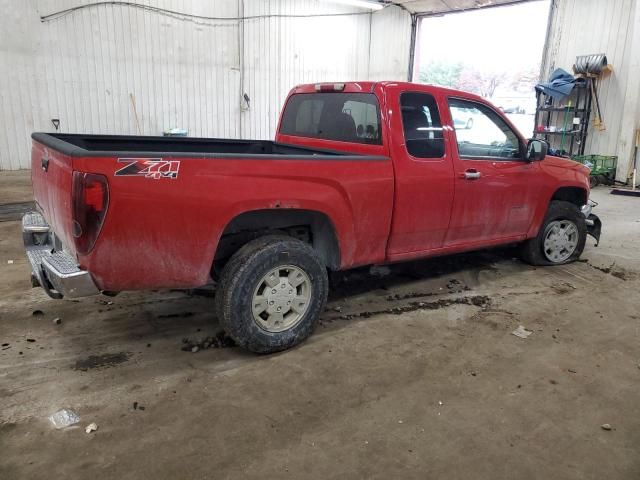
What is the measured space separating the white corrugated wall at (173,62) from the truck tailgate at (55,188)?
32.0ft

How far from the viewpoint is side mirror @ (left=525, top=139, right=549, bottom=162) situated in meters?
4.59

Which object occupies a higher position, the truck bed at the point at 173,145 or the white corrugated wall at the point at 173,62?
the white corrugated wall at the point at 173,62

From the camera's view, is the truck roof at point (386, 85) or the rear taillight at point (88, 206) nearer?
the rear taillight at point (88, 206)

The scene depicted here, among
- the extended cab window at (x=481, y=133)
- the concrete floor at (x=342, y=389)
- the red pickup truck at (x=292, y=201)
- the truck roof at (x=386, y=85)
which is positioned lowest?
the concrete floor at (x=342, y=389)

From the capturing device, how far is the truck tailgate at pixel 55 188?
264cm

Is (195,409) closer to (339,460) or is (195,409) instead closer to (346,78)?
(339,460)

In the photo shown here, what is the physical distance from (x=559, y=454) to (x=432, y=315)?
5.66 ft

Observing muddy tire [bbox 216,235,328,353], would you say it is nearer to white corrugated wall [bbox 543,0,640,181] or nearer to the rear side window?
the rear side window

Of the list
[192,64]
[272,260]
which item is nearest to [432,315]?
[272,260]

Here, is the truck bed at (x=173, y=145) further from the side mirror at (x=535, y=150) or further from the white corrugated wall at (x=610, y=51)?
the white corrugated wall at (x=610, y=51)

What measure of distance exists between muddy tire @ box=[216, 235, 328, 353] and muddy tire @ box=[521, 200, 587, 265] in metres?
2.92

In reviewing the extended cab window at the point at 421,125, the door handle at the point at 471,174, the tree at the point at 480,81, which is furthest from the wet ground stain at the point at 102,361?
the tree at the point at 480,81

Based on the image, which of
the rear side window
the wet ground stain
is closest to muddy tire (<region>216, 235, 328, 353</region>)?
the wet ground stain

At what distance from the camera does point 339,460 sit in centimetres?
238
